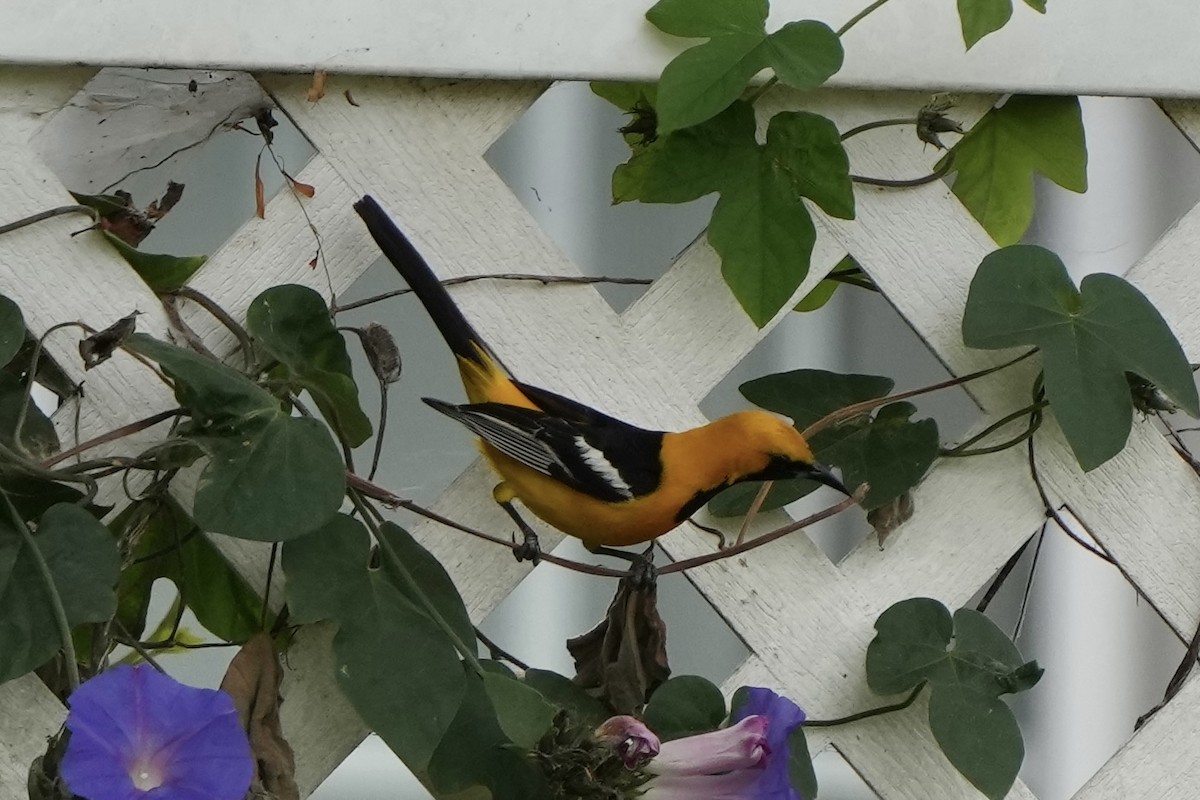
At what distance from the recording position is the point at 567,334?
36.2 inches

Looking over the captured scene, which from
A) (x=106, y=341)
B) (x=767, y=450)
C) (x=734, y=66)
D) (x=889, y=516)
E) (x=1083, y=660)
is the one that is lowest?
(x=1083, y=660)

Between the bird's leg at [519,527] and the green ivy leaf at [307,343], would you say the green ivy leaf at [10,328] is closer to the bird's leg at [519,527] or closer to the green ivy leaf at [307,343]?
the green ivy leaf at [307,343]

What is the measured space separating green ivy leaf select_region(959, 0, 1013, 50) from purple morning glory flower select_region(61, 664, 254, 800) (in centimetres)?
66

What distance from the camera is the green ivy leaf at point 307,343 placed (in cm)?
81

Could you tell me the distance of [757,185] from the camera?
0.90 metres

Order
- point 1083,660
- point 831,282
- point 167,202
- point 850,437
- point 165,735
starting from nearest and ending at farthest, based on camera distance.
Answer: point 165,735 → point 167,202 → point 850,437 → point 831,282 → point 1083,660

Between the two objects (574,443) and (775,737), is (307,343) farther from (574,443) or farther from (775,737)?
(775,737)

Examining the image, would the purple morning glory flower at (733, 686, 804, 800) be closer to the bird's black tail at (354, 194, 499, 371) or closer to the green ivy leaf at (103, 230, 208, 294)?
the bird's black tail at (354, 194, 499, 371)

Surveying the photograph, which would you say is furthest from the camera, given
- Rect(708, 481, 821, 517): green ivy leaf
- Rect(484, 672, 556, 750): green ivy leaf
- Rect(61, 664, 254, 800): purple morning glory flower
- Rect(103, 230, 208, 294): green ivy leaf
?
Rect(708, 481, 821, 517): green ivy leaf

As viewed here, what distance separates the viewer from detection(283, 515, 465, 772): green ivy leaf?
763mm

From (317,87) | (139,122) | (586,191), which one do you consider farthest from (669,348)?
(586,191)

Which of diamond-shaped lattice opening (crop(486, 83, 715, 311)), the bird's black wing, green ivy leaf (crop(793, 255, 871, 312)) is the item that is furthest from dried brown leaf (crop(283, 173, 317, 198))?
diamond-shaped lattice opening (crop(486, 83, 715, 311))

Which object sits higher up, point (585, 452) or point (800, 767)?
point (585, 452)

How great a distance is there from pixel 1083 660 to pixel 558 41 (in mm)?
1581
